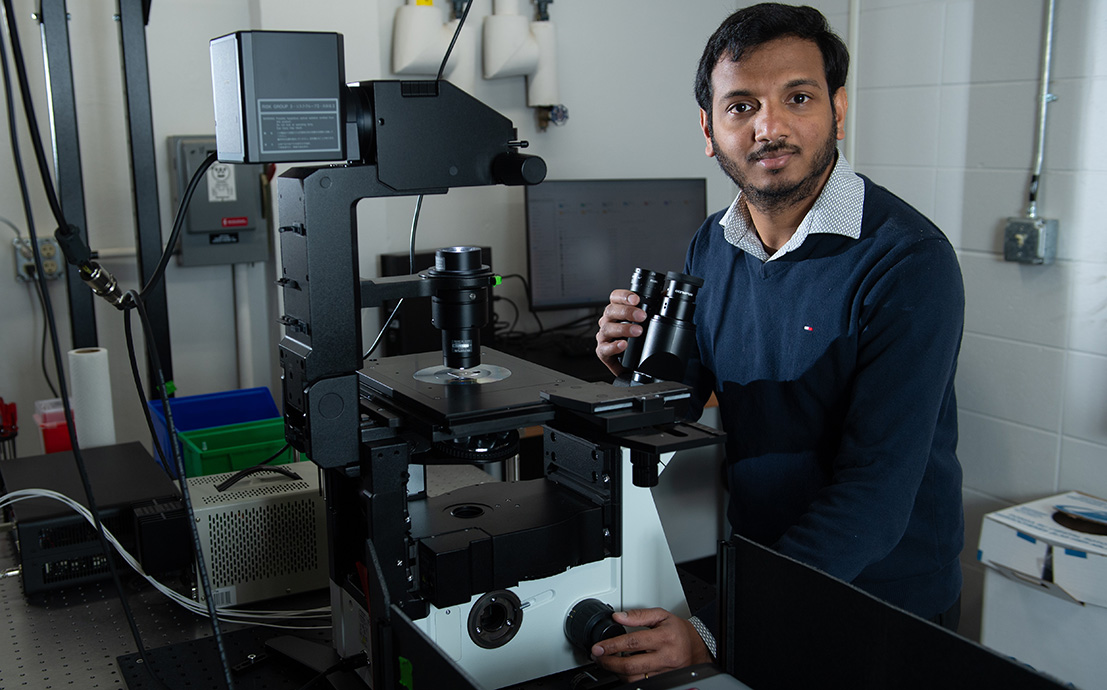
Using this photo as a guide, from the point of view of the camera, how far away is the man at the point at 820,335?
3.72 feet

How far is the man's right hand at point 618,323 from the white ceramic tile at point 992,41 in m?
1.68

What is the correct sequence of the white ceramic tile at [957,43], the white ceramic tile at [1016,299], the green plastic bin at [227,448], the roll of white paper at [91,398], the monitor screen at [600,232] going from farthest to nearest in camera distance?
the monitor screen at [600,232] → the white ceramic tile at [957,43] → the white ceramic tile at [1016,299] → the roll of white paper at [91,398] → the green plastic bin at [227,448]

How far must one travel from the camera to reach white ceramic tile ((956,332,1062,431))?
2373 mm

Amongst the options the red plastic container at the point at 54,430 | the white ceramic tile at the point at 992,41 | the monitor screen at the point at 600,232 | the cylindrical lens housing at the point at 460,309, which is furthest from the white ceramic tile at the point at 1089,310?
the red plastic container at the point at 54,430

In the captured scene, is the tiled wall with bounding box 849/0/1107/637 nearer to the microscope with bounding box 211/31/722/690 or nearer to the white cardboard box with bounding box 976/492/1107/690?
the white cardboard box with bounding box 976/492/1107/690

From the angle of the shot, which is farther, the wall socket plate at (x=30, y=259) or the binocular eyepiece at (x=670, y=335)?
the wall socket plate at (x=30, y=259)

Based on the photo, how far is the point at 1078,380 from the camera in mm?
2307

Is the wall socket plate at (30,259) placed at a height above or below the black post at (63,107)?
below

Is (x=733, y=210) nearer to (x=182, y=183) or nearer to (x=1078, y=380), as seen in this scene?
(x=1078, y=380)

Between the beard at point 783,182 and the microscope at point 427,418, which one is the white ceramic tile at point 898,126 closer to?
the beard at point 783,182

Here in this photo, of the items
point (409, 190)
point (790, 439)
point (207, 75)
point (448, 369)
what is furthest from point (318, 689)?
point (207, 75)

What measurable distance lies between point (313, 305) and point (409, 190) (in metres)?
0.15

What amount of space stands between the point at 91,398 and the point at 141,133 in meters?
0.84

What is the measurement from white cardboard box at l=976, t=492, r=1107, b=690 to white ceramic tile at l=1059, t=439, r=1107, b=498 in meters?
0.03
